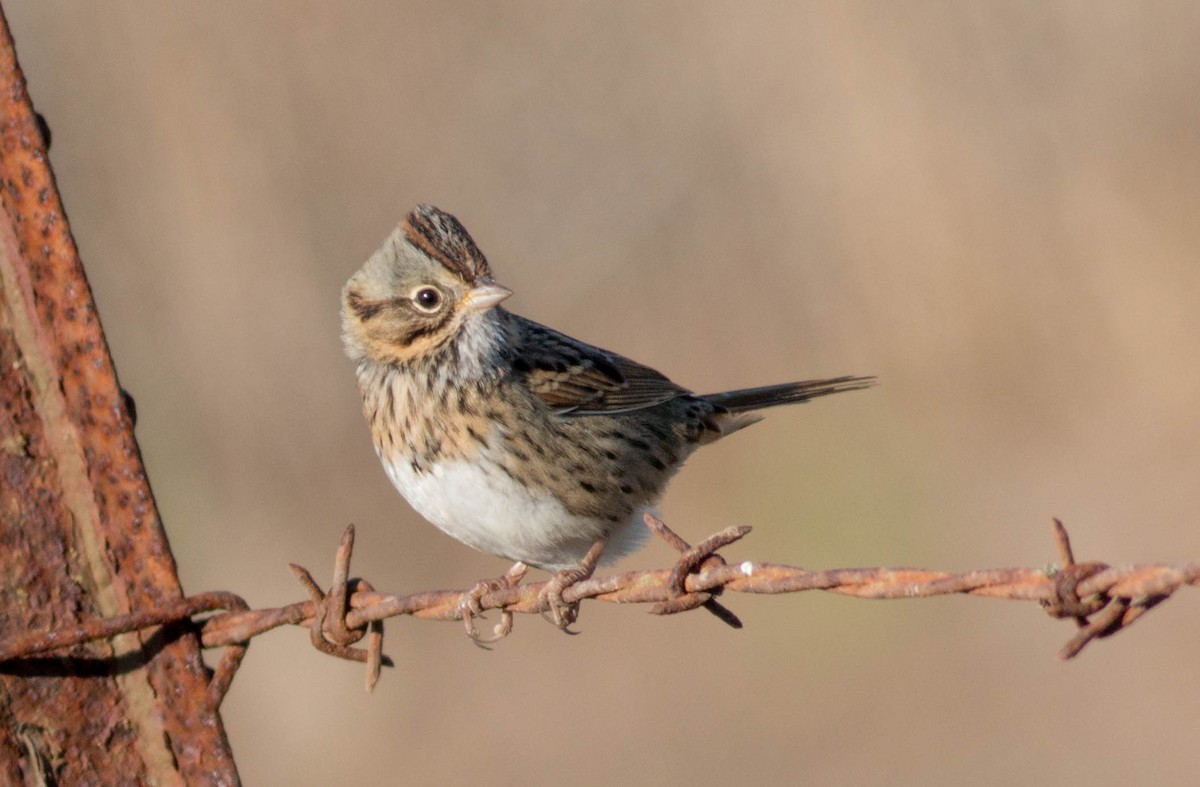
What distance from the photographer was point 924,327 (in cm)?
702

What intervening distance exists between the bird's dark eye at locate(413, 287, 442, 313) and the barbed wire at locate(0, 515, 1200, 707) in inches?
Result: 40.4

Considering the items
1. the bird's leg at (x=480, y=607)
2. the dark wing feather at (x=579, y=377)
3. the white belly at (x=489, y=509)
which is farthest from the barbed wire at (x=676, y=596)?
the dark wing feather at (x=579, y=377)

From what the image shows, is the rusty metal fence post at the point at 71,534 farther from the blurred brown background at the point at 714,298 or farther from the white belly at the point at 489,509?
the blurred brown background at the point at 714,298

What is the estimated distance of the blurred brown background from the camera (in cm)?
660

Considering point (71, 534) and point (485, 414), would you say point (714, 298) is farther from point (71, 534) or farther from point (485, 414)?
point (71, 534)

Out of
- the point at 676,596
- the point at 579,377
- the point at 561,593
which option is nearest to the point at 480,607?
the point at 561,593

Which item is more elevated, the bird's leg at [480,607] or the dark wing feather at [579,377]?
the dark wing feather at [579,377]

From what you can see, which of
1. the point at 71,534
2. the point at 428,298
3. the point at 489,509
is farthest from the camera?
the point at 428,298

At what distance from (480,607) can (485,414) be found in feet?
3.18

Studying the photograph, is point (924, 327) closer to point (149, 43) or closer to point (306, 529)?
point (306, 529)

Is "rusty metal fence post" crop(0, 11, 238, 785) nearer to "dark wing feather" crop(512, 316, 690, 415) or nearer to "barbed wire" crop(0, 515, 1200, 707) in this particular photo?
"barbed wire" crop(0, 515, 1200, 707)

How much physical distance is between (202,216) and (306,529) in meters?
1.52

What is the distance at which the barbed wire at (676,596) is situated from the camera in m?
1.91

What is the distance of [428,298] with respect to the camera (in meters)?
4.03
